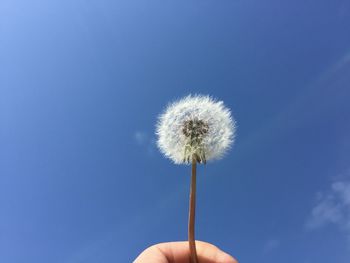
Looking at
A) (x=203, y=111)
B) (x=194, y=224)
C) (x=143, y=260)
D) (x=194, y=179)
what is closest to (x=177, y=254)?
(x=143, y=260)

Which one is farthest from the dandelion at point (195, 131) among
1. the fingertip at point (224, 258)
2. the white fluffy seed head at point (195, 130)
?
the fingertip at point (224, 258)

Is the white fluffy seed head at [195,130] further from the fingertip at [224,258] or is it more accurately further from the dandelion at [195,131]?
the fingertip at [224,258]

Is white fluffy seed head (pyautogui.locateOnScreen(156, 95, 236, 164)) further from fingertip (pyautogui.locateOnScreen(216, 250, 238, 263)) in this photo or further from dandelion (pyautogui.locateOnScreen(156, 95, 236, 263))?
fingertip (pyautogui.locateOnScreen(216, 250, 238, 263))

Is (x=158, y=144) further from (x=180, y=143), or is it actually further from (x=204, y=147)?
(x=204, y=147)

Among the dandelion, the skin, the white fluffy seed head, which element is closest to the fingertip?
the skin

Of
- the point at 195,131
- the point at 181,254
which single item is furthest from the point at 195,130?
the point at 181,254

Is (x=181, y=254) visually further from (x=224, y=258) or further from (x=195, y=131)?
(x=195, y=131)

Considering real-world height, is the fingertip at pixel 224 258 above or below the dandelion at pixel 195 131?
below
